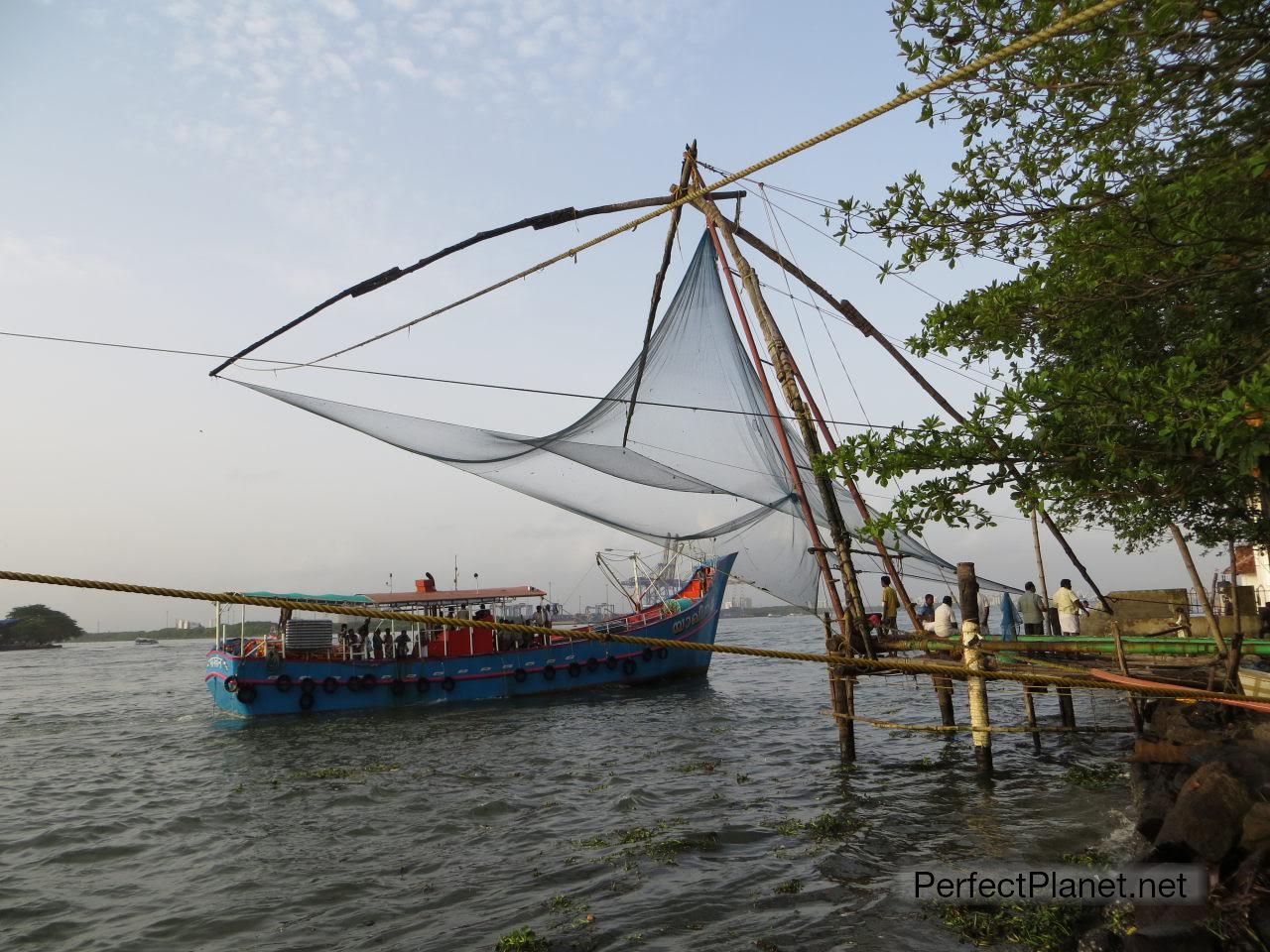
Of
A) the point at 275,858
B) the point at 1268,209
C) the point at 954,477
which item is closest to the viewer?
the point at 1268,209

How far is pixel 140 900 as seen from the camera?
898 cm

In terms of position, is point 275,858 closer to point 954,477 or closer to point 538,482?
point 538,482

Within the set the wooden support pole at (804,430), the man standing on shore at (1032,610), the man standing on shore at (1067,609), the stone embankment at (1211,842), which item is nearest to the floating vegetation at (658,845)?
the wooden support pole at (804,430)

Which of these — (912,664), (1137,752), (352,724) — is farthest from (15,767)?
(1137,752)

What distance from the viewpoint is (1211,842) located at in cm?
582

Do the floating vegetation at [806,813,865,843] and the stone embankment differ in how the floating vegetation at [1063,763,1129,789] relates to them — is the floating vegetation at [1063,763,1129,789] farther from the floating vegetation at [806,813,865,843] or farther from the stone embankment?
the floating vegetation at [806,813,865,843]

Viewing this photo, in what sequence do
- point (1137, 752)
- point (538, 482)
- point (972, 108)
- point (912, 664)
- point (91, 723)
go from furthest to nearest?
point (91, 723), point (538, 482), point (1137, 752), point (972, 108), point (912, 664)

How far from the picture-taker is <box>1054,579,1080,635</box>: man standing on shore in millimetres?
16031

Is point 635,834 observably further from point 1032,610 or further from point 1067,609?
point 1067,609

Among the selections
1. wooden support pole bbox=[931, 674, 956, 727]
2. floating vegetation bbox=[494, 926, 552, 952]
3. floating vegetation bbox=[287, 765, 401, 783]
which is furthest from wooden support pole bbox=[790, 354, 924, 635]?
floating vegetation bbox=[287, 765, 401, 783]

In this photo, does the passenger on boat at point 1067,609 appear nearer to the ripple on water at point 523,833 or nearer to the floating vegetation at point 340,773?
the ripple on water at point 523,833

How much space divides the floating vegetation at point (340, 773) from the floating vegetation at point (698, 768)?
5.77 m

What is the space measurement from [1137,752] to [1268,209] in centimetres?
639

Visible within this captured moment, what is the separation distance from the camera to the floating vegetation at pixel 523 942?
22.1 ft
